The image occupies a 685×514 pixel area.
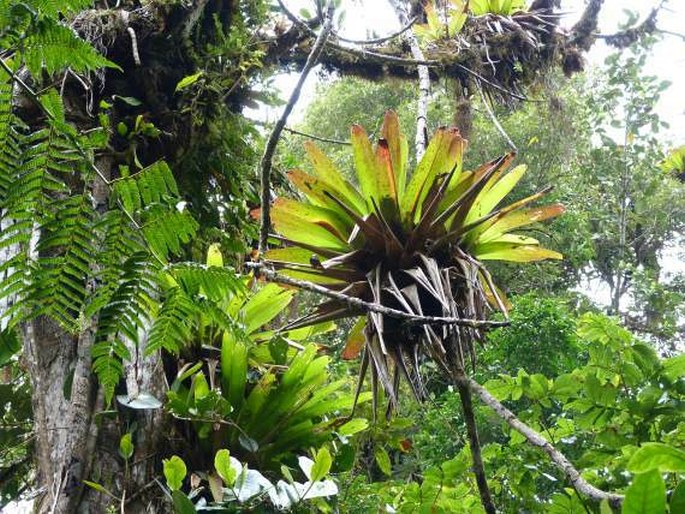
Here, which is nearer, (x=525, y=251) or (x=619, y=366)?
(x=619, y=366)

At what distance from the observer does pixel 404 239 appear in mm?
1662

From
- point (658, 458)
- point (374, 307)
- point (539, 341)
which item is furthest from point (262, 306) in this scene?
point (539, 341)

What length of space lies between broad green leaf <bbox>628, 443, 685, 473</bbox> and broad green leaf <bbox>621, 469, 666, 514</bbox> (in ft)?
0.34

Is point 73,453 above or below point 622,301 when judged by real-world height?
above

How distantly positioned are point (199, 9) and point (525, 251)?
139 centimetres

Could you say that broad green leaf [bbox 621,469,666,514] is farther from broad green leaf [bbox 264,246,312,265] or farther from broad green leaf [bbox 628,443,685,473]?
broad green leaf [bbox 264,246,312,265]

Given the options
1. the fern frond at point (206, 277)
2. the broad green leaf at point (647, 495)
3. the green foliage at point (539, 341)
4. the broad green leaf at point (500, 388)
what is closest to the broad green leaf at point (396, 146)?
the broad green leaf at point (500, 388)

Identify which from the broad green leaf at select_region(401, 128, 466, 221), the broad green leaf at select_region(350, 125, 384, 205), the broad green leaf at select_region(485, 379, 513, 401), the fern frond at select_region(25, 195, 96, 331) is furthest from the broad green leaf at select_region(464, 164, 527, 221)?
the fern frond at select_region(25, 195, 96, 331)

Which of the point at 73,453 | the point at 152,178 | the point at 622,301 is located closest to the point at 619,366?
the point at 152,178

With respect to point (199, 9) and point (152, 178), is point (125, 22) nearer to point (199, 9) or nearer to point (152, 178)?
point (199, 9)

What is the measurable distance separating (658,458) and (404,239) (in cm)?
92

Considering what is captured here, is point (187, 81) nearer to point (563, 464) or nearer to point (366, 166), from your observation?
point (366, 166)

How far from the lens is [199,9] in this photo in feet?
7.68

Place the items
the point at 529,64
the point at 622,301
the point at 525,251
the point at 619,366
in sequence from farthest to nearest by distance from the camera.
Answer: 1. the point at 622,301
2. the point at 529,64
3. the point at 525,251
4. the point at 619,366
